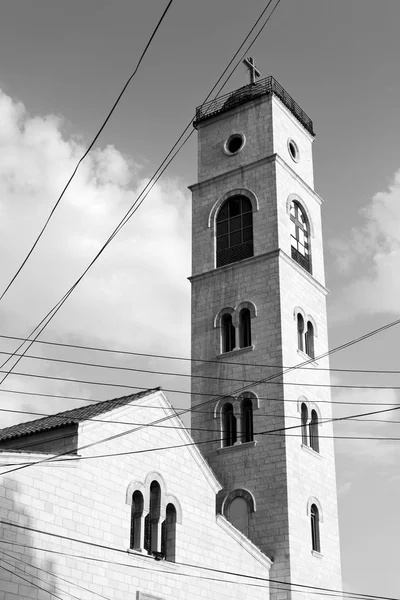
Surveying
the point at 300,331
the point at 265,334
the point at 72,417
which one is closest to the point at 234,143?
the point at 300,331

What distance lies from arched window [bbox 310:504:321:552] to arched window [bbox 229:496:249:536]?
9.35ft

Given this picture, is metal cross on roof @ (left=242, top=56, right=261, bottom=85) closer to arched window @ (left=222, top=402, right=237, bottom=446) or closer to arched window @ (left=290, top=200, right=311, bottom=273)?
arched window @ (left=290, top=200, right=311, bottom=273)

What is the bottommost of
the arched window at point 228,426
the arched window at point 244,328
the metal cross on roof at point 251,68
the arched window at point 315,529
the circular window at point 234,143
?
the arched window at point 315,529

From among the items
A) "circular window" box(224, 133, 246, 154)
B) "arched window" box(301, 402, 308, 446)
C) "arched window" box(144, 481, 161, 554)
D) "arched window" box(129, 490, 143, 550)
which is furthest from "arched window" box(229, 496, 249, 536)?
"circular window" box(224, 133, 246, 154)

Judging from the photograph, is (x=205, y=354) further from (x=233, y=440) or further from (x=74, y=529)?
(x=74, y=529)

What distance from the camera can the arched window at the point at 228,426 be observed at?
39.7 metres

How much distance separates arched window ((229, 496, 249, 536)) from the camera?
124ft

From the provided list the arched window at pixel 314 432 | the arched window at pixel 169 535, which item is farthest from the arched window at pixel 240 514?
the arched window at pixel 169 535

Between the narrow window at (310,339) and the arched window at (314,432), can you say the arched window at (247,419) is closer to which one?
the arched window at (314,432)

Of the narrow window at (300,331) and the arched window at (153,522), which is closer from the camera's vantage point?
the arched window at (153,522)

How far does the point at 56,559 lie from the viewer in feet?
90.7

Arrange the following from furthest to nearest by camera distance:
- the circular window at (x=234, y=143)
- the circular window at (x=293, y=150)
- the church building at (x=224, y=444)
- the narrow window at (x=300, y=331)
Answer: the circular window at (x=293, y=150)
the circular window at (x=234, y=143)
the narrow window at (x=300, y=331)
the church building at (x=224, y=444)

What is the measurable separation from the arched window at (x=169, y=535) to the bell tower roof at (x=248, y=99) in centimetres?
2100

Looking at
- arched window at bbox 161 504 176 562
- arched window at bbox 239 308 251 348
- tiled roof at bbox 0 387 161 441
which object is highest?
arched window at bbox 239 308 251 348
